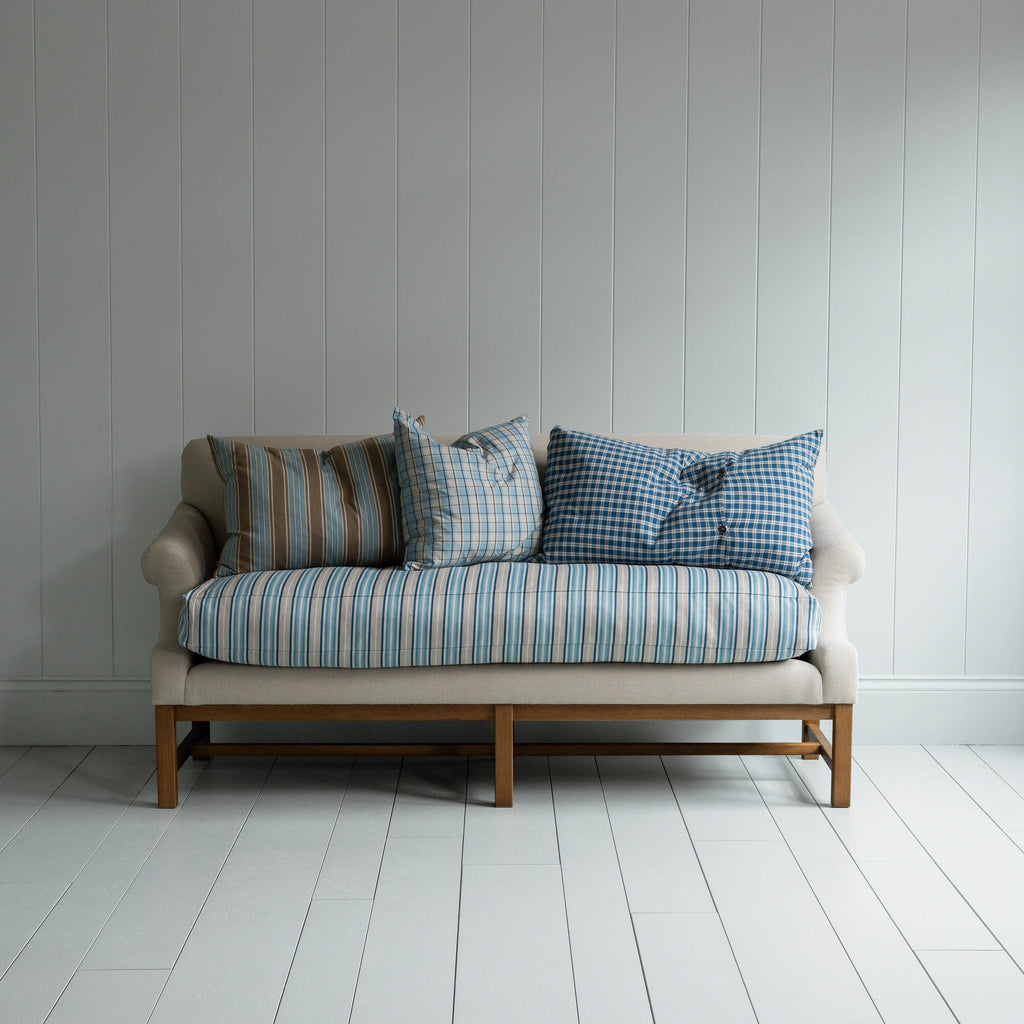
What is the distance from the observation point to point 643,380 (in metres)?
3.42

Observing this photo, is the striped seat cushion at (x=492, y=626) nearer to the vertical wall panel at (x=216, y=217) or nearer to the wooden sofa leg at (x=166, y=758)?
the wooden sofa leg at (x=166, y=758)

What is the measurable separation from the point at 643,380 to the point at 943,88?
129 cm

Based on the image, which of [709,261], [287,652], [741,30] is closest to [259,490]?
[287,652]

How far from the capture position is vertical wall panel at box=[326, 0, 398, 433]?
3.31 meters

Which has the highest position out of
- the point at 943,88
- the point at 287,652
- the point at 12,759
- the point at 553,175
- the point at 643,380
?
the point at 943,88

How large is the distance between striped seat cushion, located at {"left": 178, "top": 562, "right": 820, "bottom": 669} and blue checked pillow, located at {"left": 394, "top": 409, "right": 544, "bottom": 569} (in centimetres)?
25

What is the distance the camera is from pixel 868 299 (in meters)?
3.38

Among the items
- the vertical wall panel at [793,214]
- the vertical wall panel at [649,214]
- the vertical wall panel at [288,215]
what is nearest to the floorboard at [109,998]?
the vertical wall panel at [288,215]

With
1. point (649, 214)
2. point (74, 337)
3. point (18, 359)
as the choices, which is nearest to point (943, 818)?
point (649, 214)

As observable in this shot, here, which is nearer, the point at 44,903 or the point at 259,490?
the point at 44,903

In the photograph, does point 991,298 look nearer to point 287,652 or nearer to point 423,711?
point 423,711

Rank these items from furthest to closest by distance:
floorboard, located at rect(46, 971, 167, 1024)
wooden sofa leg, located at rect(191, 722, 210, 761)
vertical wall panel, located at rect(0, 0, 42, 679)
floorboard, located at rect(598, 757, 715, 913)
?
vertical wall panel, located at rect(0, 0, 42, 679)
wooden sofa leg, located at rect(191, 722, 210, 761)
floorboard, located at rect(598, 757, 715, 913)
floorboard, located at rect(46, 971, 167, 1024)

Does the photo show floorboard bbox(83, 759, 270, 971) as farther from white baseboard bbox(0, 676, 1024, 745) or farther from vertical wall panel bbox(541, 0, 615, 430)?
vertical wall panel bbox(541, 0, 615, 430)

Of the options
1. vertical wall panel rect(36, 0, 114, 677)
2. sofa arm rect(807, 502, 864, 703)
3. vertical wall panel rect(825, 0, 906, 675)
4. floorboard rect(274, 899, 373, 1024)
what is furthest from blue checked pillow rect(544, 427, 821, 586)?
vertical wall panel rect(36, 0, 114, 677)
